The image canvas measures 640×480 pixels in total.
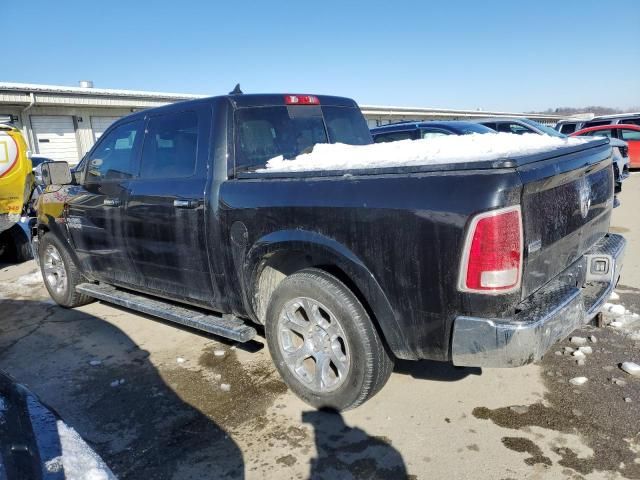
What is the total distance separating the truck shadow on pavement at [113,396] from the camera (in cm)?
282

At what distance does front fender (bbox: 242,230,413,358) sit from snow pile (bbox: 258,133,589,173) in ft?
1.47

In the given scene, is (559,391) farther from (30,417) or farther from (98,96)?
(98,96)

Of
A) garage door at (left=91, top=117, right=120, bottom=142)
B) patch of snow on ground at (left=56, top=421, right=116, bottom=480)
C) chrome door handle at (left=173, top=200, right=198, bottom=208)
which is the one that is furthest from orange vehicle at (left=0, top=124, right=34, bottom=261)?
garage door at (left=91, top=117, right=120, bottom=142)

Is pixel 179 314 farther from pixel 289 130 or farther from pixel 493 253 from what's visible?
pixel 493 253

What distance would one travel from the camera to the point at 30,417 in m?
1.87

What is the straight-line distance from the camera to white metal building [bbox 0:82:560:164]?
16438 millimetres

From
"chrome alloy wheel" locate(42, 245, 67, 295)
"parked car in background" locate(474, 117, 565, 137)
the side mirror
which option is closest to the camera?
the side mirror

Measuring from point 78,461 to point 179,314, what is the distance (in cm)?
226

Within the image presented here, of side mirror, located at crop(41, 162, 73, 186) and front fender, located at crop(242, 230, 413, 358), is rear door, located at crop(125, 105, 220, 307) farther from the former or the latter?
side mirror, located at crop(41, 162, 73, 186)

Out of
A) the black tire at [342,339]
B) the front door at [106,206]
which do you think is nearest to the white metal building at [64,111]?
the front door at [106,206]

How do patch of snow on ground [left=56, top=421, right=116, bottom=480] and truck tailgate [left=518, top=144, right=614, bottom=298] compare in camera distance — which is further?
truck tailgate [left=518, top=144, right=614, bottom=298]

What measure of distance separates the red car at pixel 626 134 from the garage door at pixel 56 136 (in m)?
17.2

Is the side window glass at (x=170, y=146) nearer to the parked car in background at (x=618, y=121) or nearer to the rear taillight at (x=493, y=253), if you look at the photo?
the rear taillight at (x=493, y=253)

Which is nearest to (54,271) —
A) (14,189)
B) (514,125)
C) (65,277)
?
(65,277)
